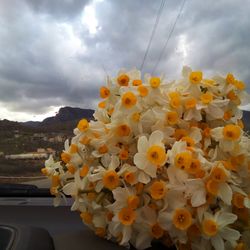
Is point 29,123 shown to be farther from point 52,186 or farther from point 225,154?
point 225,154

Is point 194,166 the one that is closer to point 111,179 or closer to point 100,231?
point 111,179

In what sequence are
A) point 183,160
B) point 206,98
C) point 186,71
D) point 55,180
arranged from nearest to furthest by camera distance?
point 183,160, point 206,98, point 186,71, point 55,180

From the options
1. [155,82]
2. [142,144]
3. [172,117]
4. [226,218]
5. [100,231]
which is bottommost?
[100,231]

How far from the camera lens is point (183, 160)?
1.40 metres

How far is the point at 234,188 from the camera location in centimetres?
150

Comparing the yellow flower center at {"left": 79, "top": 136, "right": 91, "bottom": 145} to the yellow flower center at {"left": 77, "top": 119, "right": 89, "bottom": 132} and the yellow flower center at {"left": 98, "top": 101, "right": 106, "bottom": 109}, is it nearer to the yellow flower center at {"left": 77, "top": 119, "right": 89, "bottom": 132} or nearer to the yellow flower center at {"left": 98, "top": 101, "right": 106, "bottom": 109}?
the yellow flower center at {"left": 77, "top": 119, "right": 89, "bottom": 132}

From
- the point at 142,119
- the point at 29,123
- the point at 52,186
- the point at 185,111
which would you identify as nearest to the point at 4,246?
the point at 52,186

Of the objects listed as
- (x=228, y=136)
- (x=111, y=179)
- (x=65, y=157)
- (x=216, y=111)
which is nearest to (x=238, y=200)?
(x=228, y=136)

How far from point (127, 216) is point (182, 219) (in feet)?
0.61

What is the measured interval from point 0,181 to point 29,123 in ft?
4.49

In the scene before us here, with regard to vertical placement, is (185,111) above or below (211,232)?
above

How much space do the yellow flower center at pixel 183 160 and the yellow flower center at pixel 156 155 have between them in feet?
0.15

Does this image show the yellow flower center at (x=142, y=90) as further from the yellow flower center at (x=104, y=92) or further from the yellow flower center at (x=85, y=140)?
the yellow flower center at (x=85, y=140)

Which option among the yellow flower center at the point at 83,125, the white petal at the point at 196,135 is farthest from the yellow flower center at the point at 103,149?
the white petal at the point at 196,135
